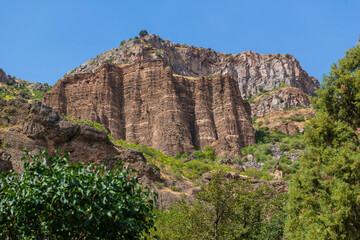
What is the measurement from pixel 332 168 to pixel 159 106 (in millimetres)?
55397

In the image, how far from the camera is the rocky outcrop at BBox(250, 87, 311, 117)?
11112 cm

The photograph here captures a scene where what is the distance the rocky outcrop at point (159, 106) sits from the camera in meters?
65.1

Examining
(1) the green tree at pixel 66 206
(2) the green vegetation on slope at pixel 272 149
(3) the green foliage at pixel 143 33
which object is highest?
(3) the green foliage at pixel 143 33

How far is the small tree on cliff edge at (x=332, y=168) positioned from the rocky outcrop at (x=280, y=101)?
315ft

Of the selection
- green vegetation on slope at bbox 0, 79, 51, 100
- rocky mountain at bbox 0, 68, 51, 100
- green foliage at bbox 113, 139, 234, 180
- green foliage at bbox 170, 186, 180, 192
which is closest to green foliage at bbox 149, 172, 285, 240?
green foliage at bbox 170, 186, 180, 192

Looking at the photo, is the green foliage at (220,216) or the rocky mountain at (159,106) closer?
the green foliage at (220,216)

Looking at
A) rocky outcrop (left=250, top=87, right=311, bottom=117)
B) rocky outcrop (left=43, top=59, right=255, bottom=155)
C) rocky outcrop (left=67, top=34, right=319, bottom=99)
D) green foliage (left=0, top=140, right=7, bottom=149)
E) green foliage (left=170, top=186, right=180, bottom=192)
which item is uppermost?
rocky outcrop (left=67, top=34, right=319, bottom=99)

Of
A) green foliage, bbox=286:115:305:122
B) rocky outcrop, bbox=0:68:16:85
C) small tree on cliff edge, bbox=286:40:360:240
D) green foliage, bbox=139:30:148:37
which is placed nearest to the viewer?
small tree on cliff edge, bbox=286:40:360:240

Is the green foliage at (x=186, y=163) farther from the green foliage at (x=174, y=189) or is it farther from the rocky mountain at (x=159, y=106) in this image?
the green foliage at (x=174, y=189)

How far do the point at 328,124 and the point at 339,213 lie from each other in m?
3.90

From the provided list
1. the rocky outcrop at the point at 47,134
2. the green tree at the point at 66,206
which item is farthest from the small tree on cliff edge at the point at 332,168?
the rocky outcrop at the point at 47,134

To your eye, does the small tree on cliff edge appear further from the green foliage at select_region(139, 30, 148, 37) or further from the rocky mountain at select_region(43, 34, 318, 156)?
the green foliage at select_region(139, 30, 148, 37)

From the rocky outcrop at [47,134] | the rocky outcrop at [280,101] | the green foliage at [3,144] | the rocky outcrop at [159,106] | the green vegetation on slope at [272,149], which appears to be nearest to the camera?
the green foliage at [3,144]

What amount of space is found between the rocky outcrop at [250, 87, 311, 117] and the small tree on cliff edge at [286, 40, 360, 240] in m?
96.1
